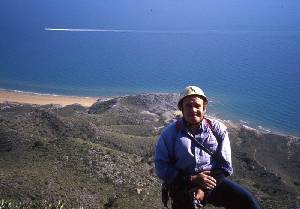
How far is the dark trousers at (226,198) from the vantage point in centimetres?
662

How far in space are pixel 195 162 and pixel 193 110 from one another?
2.31 feet

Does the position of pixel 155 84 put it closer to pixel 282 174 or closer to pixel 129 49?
pixel 129 49

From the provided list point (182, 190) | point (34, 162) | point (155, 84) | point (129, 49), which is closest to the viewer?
point (182, 190)

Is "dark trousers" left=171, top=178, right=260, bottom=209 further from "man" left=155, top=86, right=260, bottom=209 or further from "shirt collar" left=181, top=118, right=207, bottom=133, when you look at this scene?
"shirt collar" left=181, top=118, right=207, bottom=133

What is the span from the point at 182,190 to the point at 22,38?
4784 inches

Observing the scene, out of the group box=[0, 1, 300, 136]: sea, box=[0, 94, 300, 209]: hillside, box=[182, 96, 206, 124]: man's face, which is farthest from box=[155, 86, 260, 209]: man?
box=[0, 1, 300, 136]: sea

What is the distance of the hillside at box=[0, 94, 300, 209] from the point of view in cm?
2214

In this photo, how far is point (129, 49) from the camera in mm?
111375

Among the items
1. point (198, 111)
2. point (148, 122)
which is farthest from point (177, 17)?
point (198, 111)

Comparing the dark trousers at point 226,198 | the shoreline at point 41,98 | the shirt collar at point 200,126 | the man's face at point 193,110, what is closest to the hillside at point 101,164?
the dark trousers at point 226,198

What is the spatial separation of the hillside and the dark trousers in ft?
31.7

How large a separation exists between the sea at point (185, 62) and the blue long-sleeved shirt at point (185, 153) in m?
53.5

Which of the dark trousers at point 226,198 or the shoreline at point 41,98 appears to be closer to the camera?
the dark trousers at point 226,198

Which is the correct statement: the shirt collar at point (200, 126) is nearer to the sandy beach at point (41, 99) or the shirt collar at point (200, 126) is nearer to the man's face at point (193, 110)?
the man's face at point (193, 110)
